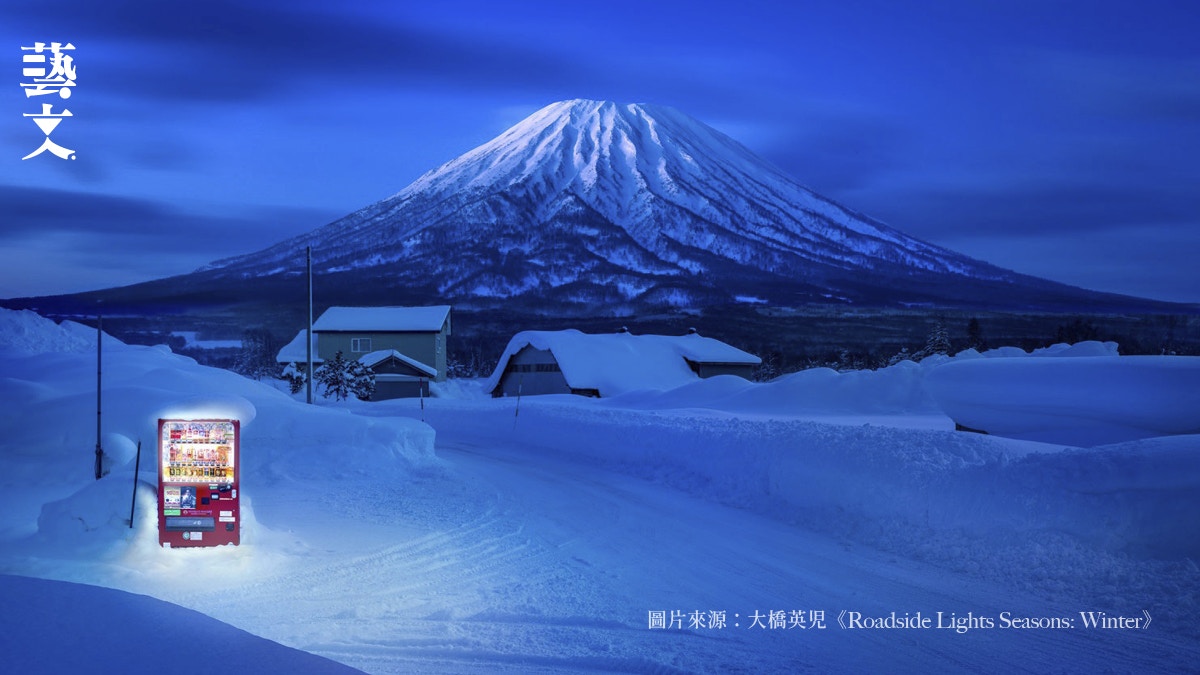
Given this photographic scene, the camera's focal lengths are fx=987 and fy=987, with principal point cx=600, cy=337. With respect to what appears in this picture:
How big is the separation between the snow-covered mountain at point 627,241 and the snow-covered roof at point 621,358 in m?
58.7

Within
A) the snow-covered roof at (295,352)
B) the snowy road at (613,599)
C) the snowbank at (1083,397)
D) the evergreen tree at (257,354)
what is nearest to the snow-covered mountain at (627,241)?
the evergreen tree at (257,354)

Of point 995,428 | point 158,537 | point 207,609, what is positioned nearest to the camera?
point 207,609

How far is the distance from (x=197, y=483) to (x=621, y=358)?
4664 centimetres

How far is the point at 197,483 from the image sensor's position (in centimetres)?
1057

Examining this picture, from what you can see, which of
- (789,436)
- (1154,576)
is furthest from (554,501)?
(1154,576)

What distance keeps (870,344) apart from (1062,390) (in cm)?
8699

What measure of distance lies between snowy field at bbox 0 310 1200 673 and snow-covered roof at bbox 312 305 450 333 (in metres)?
44.3

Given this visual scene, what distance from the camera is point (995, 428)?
20391mm

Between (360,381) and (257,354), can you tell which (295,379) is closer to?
(360,381)

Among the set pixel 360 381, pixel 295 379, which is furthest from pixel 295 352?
pixel 360 381

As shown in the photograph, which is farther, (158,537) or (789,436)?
(789,436)

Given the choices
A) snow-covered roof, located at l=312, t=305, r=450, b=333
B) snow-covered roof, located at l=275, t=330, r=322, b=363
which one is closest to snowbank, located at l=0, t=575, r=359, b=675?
snow-covered roof, located at l=312, t=305, r=450, b=333

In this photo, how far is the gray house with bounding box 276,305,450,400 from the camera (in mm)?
60688

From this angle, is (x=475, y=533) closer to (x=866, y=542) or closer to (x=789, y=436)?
(x=866, y=542)
